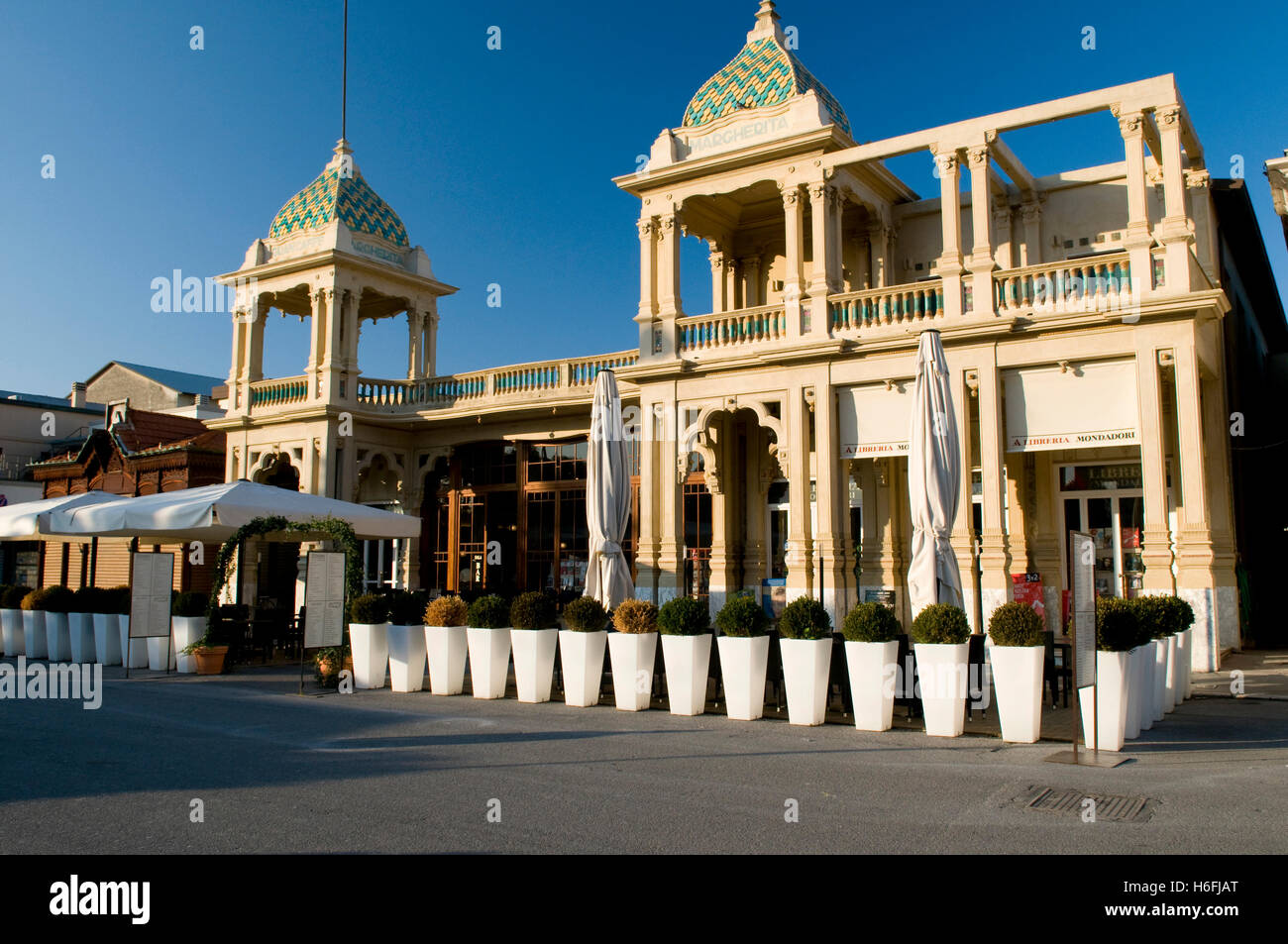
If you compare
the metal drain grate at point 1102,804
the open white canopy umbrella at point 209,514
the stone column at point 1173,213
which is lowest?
the metal drain grate at point 1102,804

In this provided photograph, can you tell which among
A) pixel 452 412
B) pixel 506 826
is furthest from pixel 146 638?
pixel 506 826

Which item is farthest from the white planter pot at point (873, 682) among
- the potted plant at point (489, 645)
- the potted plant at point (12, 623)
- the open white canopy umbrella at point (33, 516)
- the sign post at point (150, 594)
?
the potted plant at point (12, 623)

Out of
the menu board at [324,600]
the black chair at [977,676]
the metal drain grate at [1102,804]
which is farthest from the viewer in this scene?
the menu board at [324,600]

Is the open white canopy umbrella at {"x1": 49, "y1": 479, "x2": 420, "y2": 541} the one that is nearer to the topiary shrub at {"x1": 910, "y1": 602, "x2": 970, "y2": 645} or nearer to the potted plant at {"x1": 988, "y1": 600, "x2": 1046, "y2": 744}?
the topiary shrub at {"x1": 910, "y1": 602, "x2": 970, "y2": 645}

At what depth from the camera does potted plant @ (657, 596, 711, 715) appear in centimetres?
1102

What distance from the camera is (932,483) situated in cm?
1225

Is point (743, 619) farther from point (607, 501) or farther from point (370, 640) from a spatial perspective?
point (370, 640)

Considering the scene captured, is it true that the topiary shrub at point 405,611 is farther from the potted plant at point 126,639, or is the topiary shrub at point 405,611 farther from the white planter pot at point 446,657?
the potted plant at point 126,639

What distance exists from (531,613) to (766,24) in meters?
14.2

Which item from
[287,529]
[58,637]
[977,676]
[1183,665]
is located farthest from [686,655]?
[58,637]

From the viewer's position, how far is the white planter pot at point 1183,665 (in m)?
11.2

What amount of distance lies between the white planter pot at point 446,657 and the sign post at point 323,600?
64.0 inches

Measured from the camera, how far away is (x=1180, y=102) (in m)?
15.2

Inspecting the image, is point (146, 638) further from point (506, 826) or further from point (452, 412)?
point (506, 826)
